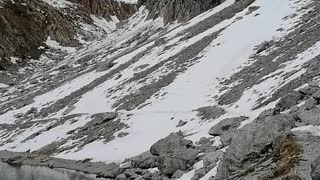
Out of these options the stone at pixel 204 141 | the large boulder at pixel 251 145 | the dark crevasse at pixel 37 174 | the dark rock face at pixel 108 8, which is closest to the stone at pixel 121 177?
the dark crevasse at pixel 37 174

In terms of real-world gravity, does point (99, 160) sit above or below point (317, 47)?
below

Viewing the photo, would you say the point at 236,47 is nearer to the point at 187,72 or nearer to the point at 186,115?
the point at 187,72

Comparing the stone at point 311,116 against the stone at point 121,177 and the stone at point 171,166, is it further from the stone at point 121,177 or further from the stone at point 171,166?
the stone at point 121,177

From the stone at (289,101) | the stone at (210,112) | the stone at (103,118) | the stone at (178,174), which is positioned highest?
the stone at (289,101)

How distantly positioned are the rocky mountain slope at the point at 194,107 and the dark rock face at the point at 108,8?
7766 cm

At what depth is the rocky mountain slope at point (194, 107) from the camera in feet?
57.2

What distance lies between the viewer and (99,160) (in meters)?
35.5

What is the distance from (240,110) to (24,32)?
81847mm

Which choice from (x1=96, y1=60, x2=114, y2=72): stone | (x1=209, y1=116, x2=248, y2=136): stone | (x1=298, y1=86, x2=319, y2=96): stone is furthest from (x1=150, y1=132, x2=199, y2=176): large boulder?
(x1=96, y1=60, x2=114, y2=72): stone

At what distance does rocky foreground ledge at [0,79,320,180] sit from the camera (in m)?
13.1

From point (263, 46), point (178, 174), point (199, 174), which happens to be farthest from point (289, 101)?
point (263, 46)

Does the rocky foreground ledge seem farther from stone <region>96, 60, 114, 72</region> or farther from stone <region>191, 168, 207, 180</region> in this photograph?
stone <region>96, 60, 114, 72</region>

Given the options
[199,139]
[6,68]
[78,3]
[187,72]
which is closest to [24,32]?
[6,68]

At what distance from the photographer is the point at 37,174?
3647 cm
